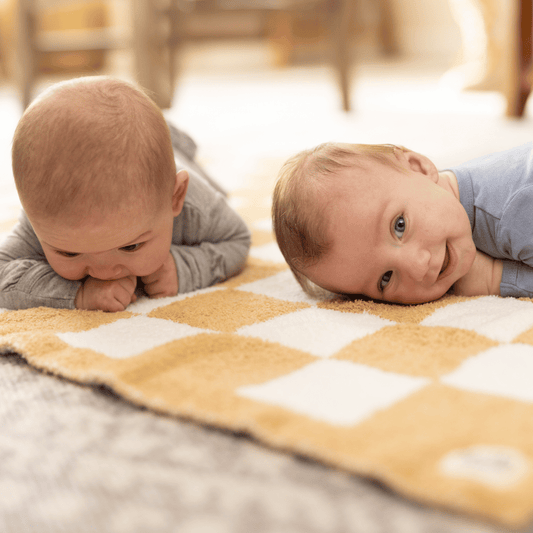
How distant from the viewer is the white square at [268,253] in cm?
96

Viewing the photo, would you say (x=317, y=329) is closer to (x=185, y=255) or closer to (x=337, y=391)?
(x=337, y=391)

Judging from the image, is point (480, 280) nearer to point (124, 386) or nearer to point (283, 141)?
point (124, 386)

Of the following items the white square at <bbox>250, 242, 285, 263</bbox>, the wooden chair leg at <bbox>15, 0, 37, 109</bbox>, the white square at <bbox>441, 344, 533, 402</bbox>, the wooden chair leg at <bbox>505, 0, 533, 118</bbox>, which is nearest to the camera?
the white square at <bbox>441, 344, 533, 402</bbox>

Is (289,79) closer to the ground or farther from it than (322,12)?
closer to the ground

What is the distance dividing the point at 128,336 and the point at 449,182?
442 mm

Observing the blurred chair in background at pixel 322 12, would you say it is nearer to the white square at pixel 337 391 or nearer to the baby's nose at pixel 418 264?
the baby's nose at pixel 418 264

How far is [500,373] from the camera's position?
49 cm

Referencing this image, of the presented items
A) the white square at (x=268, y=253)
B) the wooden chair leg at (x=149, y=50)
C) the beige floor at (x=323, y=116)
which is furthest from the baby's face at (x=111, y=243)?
the wooden chair leg at (x=149, y=50)

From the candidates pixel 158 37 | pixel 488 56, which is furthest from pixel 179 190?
pixel 488 56

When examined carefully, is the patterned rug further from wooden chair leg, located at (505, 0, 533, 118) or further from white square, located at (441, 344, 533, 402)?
→ wooden chair leg, located at (505, 0, 533, 118)

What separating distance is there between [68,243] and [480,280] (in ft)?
1.60

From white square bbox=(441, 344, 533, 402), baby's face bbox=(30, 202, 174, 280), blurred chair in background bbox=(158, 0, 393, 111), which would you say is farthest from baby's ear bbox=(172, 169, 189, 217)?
blurred chair in background bbox=(158, 0, 393, 111)

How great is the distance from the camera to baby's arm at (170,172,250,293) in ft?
2.73

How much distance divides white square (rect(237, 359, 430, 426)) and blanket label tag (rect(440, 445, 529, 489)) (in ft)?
0.24
